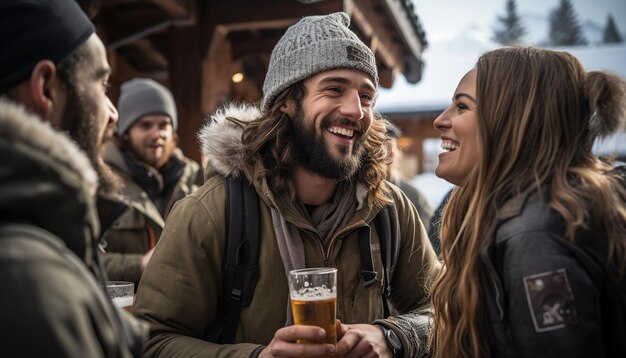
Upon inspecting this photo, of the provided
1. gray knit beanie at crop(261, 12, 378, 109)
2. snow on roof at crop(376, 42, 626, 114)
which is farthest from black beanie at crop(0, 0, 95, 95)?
snow on roof at crop(376, 42, 626, 114)

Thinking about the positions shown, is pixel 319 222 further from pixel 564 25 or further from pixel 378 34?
pixel 564 25

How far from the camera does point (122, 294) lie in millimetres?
2160

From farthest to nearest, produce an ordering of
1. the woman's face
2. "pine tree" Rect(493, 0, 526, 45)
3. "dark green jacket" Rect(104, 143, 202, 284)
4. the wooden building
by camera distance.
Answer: "pine tree" Rect(493, 0, 526, 45) < the wooden building < "dark green jacket" Rect(104, 143, 202, 284) < the woman's face

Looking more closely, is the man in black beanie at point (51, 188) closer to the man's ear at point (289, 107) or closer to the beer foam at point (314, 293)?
the beer foam at point (314, 293)

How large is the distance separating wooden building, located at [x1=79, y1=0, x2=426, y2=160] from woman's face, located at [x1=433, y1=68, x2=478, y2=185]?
248 centimetres

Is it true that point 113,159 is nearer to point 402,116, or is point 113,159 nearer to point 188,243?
point 188,243

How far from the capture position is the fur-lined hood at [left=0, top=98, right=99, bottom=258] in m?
1.08

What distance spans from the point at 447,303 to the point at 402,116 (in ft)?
→ 45.7

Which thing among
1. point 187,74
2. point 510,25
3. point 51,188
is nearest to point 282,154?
point 51,188

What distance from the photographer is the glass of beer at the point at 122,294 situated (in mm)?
2111

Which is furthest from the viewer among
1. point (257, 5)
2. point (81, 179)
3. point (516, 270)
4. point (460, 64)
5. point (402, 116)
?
point (460, 64)

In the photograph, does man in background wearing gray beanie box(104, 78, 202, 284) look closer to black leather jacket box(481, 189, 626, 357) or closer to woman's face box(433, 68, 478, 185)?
woman's face box(433, 68, 478, 185)

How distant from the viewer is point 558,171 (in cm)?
177

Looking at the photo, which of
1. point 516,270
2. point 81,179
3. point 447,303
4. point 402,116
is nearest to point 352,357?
point 447,303
